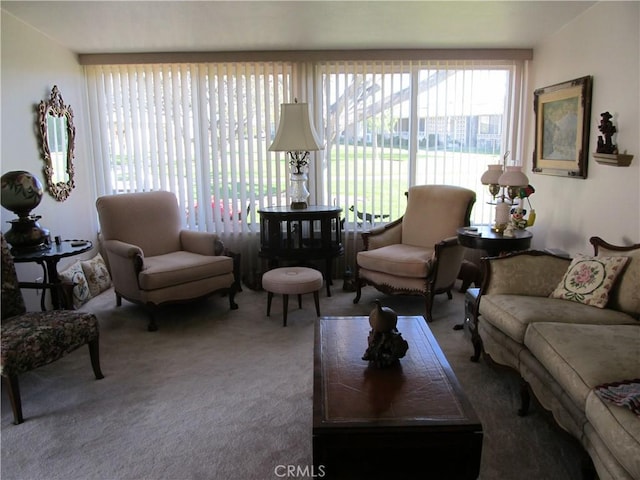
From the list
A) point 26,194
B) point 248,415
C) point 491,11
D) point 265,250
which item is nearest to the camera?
point 248,415

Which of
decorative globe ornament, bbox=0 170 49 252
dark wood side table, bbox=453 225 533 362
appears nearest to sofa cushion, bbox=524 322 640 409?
dark wood side table, bbox=453 225 533 362

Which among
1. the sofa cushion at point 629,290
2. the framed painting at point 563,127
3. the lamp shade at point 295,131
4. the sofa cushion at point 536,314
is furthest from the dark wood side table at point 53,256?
the framed painting at point 563,127

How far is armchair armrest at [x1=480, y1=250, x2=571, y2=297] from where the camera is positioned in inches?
113

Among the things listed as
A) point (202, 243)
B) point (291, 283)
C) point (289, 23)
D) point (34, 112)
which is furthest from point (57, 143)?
point (291, 283)

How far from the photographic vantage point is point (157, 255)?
4.24 metres

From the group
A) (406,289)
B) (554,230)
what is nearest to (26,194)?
(406,289)

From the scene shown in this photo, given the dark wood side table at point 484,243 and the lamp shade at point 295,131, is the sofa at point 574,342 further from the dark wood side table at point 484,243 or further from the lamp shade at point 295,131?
the lamp shade at point 295,131

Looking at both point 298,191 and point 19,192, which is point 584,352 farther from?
point 19,192

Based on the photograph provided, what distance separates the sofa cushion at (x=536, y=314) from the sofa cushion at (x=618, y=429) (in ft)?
2.33

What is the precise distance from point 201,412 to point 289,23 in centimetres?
291

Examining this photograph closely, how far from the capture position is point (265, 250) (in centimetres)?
449

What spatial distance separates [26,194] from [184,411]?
186 centimetres

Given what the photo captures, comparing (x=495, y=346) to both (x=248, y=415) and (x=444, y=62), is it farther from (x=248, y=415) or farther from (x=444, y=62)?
(x=444, y=62)

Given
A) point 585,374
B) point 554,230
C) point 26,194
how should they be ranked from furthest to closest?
point 554,230 → point 26,194 → point 585,374
